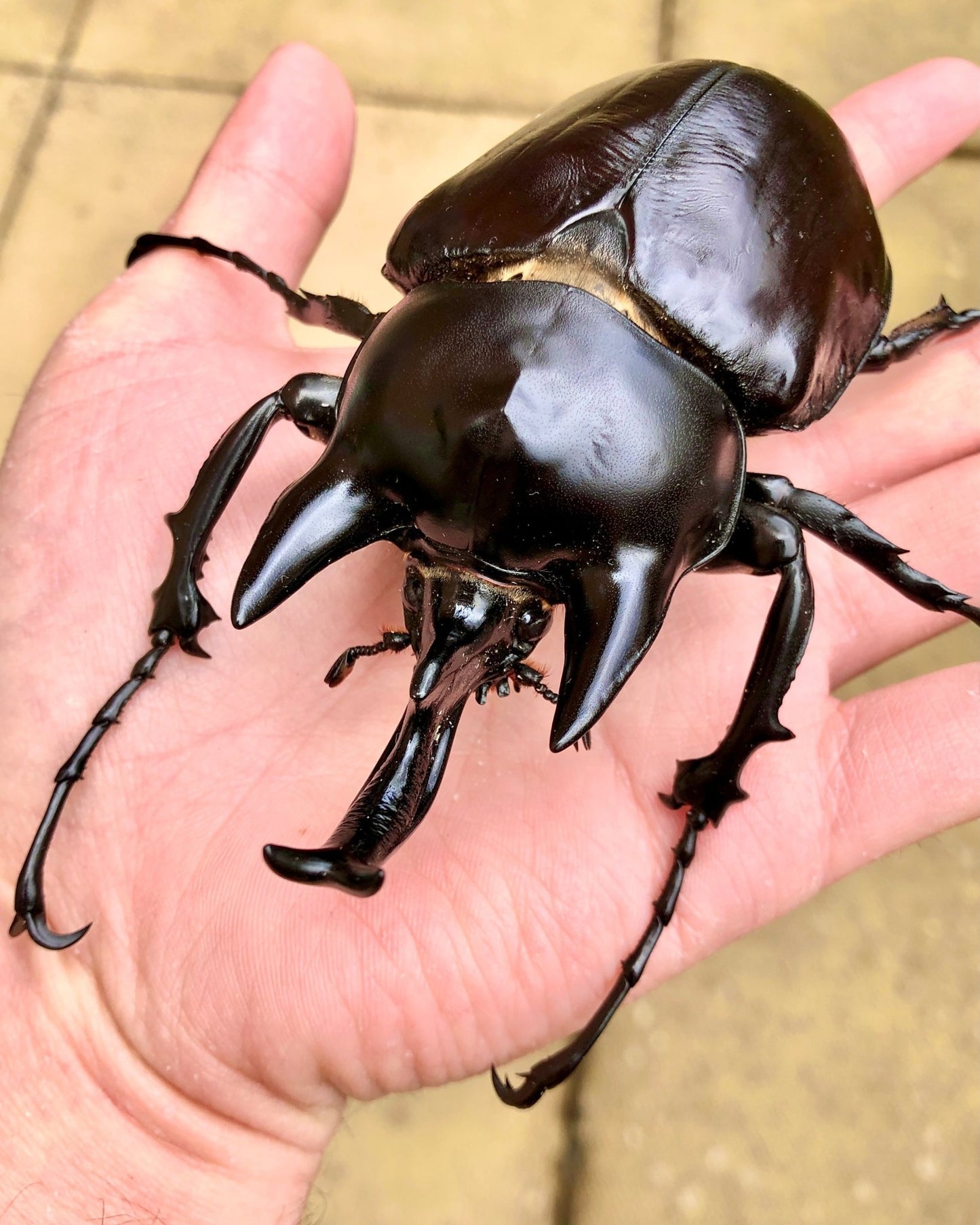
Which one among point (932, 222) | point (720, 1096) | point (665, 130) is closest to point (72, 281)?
point (665, 130)

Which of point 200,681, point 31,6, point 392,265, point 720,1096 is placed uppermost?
point 31,6

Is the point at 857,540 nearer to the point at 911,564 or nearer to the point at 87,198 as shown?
the point at 911,564

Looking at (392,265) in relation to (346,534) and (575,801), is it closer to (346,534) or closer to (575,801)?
(346,534)

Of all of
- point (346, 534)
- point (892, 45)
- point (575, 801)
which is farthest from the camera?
point (892, 45)

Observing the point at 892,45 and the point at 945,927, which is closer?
the point at 945,927

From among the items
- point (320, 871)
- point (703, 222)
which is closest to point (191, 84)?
point (703, 222)

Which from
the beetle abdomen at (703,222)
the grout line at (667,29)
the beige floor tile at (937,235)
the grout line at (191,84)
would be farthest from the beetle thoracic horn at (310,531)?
the grout line at (667,29)
